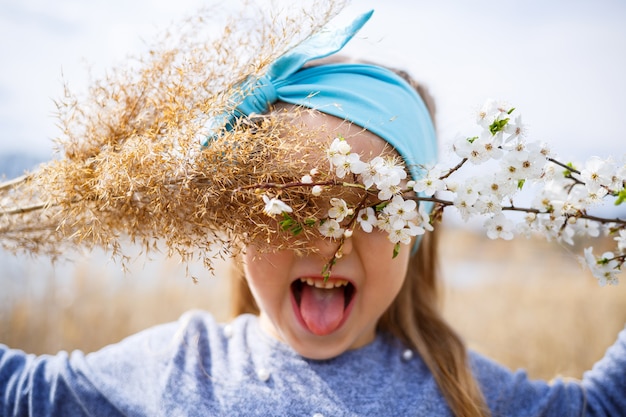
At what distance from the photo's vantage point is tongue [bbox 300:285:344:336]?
4.56 feet

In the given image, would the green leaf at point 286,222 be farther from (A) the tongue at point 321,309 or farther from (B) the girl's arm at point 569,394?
(B) the girl's arm at point 569,394

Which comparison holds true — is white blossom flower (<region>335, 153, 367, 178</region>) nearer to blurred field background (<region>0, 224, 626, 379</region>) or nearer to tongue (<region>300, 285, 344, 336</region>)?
tongue (<region>300, 285, 344, 336</region>)

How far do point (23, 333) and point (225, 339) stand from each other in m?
1.53

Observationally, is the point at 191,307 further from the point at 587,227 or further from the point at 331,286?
the point at 587,227

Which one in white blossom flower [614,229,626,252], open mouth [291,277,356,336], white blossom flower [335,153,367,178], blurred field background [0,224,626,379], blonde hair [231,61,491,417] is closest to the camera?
white blossom flower [335,153,367,178]

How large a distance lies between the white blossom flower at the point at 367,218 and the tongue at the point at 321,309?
0.40m

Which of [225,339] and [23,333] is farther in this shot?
[23,333]

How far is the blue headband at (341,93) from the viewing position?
123 cm

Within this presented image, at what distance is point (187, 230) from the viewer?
3.60 feet

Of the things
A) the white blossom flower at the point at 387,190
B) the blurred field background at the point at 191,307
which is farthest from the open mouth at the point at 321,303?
the blurred field background at the point at 191,307

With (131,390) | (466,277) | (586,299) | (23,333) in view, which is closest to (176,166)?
(131,390)

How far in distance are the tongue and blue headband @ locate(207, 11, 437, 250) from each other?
1.23ft


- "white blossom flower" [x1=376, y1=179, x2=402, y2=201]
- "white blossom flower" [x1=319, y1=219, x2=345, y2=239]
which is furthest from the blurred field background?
"white blossom flower" [x1=376, y1=179, x2=402, y2=201]

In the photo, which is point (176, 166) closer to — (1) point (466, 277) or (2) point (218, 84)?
(2) point (218, 84)
